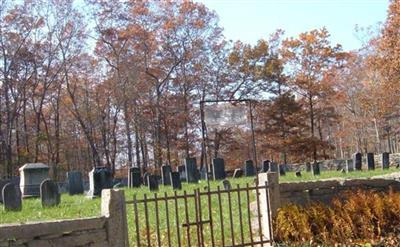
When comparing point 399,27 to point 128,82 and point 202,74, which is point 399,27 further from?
point 128,82

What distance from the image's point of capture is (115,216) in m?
7.34

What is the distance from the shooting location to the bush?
30.6ft

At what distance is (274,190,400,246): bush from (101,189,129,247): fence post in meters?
3.08

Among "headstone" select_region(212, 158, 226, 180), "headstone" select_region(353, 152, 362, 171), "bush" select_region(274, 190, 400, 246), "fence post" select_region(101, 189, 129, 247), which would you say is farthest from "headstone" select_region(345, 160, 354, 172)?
"fence post" select_region(101, 189, 129, 247)

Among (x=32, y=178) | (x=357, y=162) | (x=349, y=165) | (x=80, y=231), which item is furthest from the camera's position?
(x=349, y=165)

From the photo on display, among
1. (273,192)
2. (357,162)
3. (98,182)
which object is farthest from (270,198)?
(357,162)

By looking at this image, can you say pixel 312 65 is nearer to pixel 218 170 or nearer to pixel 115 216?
pixel 218 170

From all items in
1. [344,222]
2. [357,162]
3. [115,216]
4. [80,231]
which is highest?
[357,162]

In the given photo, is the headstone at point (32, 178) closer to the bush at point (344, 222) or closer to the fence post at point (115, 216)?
the bush at point (344, 222)

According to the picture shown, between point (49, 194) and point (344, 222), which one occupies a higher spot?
point (49, 194)

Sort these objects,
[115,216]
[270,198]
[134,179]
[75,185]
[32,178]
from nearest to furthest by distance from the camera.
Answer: [115,216] → [270,198] → [32,178] → [134,179] → [75,185]

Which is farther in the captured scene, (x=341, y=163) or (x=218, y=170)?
(x=341, y=163)

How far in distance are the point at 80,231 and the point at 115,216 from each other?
0.54 meters

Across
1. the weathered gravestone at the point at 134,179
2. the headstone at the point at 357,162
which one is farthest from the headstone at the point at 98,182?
the headstone at the point at 357,162
